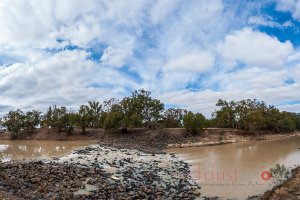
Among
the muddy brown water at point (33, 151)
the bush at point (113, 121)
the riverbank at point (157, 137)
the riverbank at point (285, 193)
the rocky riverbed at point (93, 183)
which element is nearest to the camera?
the riverbank at point (285, 193)

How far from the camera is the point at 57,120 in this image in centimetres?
6912

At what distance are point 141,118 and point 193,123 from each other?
10.9 metres

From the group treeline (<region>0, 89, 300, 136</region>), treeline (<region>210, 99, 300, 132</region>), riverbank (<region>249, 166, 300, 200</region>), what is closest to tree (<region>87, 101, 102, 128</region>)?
treeline (<region>0, 89, 300, 136</region>)

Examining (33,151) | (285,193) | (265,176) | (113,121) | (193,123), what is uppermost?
(113,121)

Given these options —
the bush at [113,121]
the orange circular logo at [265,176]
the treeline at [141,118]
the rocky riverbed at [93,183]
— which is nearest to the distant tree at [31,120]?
the treeline at [141,118]

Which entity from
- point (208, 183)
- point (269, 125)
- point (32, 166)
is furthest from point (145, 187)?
point (269, 125)

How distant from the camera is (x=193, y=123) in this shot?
207 ft

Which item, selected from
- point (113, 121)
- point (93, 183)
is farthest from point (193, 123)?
point (93, 183)

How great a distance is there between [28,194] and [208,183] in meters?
11.5

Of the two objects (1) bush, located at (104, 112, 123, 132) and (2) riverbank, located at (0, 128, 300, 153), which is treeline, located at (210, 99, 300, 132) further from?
(1) bush, located at (104, 112, 123, 132)

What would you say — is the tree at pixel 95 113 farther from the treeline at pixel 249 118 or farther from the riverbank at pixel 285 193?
the riverbank at pixel 285 193

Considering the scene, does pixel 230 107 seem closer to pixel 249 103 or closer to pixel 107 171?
pixel 249 103

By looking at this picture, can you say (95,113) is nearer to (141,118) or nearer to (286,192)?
(141,118)

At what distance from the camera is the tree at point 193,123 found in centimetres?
6328
